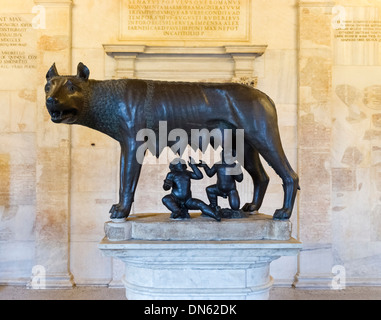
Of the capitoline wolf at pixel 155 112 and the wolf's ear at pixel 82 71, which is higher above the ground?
the wolf's ear at pixel 82 71

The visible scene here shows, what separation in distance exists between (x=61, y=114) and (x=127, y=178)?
0.77 metres

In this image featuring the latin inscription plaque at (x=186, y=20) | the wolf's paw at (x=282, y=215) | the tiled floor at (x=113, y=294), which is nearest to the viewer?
the wolf's paw at (x=282, y=215)

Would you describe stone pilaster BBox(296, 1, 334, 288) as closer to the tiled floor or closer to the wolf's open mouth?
the tiled floor

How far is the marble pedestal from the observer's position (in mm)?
3408

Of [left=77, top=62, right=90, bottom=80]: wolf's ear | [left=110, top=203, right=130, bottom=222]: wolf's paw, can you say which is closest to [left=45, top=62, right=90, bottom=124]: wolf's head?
[left=77, top=62, right=90, bottom=80]: wolf's ear

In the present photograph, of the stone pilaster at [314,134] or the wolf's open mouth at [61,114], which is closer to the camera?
the wolf's open mouth at [61,114]

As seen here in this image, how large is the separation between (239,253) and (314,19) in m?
4.77

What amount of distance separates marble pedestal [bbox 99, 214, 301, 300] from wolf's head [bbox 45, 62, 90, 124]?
0.98 meters

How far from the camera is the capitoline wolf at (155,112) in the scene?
3.51m

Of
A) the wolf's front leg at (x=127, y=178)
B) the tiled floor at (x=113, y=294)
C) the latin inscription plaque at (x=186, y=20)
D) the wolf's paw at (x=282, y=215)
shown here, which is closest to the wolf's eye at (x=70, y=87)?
the wolf's front leg at (x=127, y=178)

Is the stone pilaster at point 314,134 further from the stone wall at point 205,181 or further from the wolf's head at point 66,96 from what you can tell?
the wolf's head at point 66,96

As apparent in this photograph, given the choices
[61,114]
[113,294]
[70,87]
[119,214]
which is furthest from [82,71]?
[113,294]
